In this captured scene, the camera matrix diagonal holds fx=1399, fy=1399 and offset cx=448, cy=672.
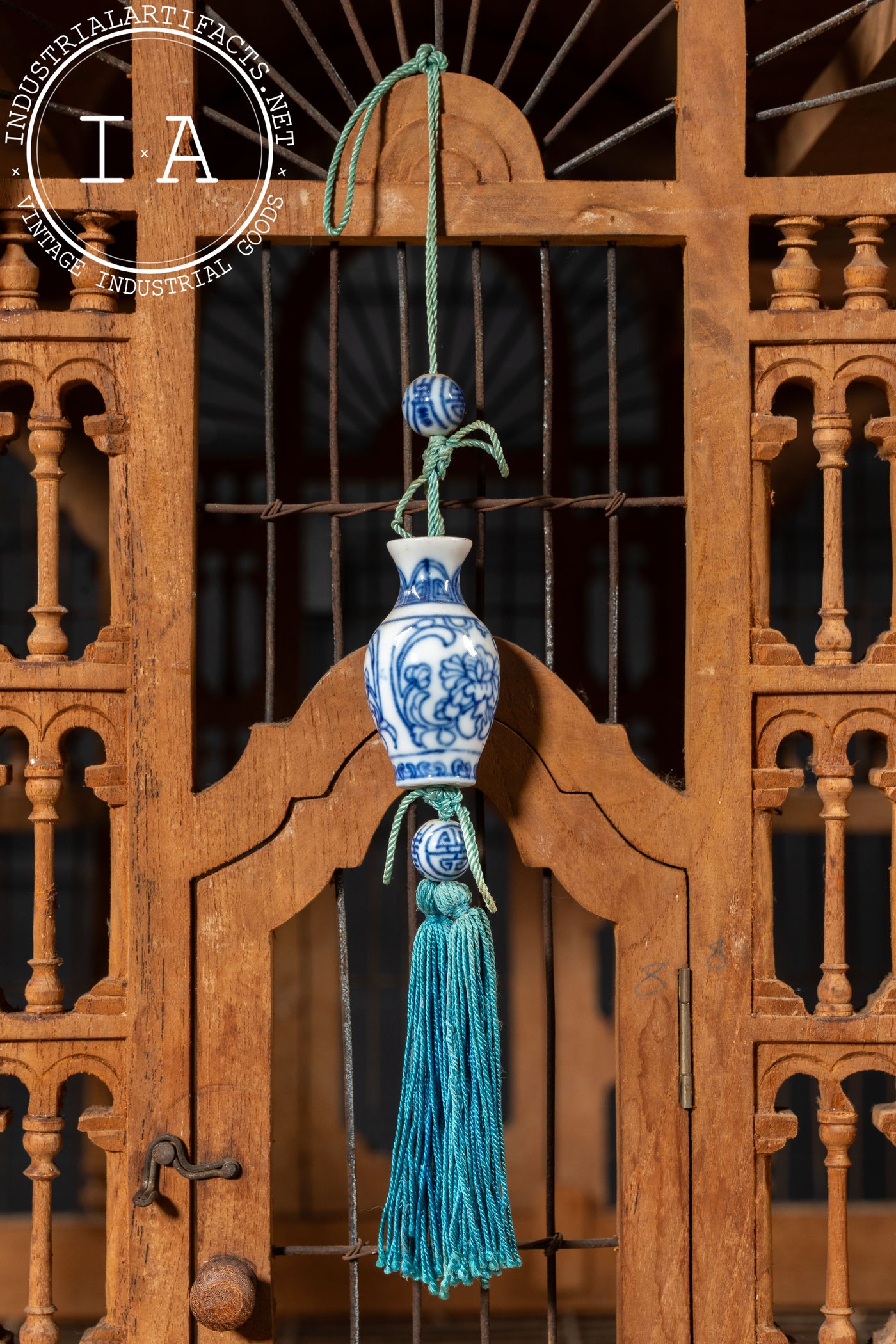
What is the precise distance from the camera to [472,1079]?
1.86 m

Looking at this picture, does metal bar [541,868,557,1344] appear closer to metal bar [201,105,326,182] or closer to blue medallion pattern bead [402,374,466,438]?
blue medallion pattern bead [402,374,466,438]

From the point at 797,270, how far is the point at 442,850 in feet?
3.24

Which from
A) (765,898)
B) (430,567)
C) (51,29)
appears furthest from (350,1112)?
(51,29)

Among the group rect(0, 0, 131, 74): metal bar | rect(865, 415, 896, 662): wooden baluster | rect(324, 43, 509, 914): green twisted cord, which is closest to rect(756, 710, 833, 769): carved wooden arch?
rect(865, 415, 896, 662): wooden baluster

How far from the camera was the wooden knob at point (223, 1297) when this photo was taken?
187 cm

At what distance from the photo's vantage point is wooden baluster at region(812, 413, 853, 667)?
202cm

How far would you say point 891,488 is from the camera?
6.73 feet

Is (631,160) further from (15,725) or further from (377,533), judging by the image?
(15,725)

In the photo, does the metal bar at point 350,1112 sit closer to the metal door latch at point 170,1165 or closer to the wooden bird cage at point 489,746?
the wooden bird cage at point 489,746

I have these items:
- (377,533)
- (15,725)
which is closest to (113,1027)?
(15,725)

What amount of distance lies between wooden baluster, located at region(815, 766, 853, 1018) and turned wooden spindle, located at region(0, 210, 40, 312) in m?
1.34

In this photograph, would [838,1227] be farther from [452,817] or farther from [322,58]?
[322,58]

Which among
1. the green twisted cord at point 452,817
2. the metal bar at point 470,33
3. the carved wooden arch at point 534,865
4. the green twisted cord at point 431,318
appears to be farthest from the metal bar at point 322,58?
the green twisted cord at point 452,817

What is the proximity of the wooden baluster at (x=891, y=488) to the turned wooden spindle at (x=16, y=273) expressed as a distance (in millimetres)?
1234
